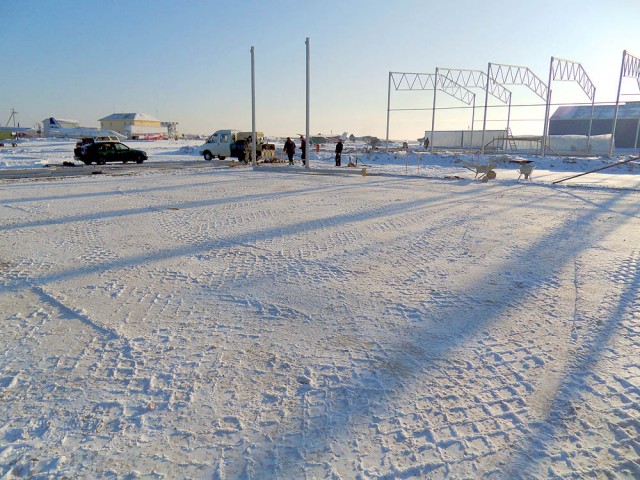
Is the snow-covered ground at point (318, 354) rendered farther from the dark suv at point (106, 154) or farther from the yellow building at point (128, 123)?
the yellow building at point (128, 123)

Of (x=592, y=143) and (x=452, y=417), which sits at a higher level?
(x=592, y=143)

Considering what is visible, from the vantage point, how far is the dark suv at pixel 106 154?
88.8 feet

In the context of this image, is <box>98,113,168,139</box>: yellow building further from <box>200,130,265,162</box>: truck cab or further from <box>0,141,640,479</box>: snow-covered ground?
<box>0,141,640,479</box>: snow-covered ground

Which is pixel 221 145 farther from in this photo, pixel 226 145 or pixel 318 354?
pixel 318 354

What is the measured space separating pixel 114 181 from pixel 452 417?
17051 millimetres

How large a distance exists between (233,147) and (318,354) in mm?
29099

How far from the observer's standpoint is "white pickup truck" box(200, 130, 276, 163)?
30.1 meters

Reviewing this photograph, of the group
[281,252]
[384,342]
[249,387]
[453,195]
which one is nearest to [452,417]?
[384,342]

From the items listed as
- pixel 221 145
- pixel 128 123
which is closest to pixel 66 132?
pixel 128 123

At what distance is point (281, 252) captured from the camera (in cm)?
656

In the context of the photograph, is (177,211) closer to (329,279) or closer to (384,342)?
(329,279)

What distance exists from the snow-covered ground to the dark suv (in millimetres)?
21707

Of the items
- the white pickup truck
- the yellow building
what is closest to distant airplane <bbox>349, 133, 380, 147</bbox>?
the white pickup truck

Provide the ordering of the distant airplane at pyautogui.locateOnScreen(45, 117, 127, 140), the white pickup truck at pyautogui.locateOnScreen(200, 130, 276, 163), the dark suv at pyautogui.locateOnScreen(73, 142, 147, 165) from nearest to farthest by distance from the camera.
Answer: the dark suv at pyautogui.locateOnScreen(73, 142, 147, 165) < the white pickup truck at pyautogui.locateOnScreen(200, 130, 276, 163) < the distant airplane at pyautogui.locateOnScreen(45, 117, 127, 140)
